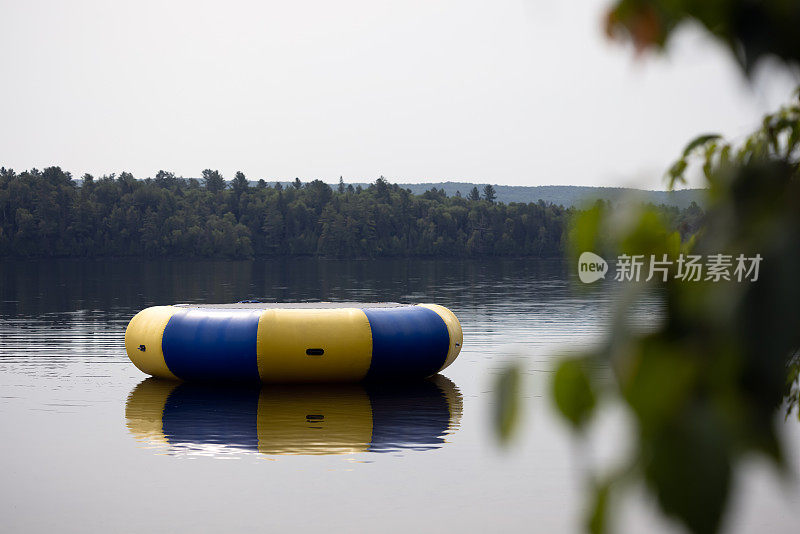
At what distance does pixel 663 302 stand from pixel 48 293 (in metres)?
36.4

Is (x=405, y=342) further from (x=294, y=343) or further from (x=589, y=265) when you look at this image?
(x=589, y=265)

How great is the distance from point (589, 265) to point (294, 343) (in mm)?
11040

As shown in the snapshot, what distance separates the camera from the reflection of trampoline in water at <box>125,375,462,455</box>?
8781 mm

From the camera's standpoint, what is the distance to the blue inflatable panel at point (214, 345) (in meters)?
11.9

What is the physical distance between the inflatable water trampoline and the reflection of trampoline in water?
244 mm

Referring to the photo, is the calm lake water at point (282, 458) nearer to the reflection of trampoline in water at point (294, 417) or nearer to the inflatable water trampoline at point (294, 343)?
the reflection of trampoline in water at point (294, 417)

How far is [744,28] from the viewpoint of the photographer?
2.46 ft

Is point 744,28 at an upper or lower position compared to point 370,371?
upper

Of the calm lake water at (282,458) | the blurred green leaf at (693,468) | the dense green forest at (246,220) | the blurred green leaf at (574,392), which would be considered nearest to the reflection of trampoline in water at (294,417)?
the calm lake water at (282,458)

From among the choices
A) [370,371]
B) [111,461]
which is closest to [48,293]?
[370,371]

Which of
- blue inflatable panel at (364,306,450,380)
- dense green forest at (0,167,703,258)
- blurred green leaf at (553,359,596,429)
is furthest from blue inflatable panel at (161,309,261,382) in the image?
dense green forest at (0,167,703,258)

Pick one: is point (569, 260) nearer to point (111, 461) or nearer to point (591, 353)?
point (591, 353)

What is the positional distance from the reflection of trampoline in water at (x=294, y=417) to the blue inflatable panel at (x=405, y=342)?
0.79ft

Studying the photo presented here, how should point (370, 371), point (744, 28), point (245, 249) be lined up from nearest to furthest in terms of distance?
point (744, 28) < point (370, 371) < point (245, 249)
